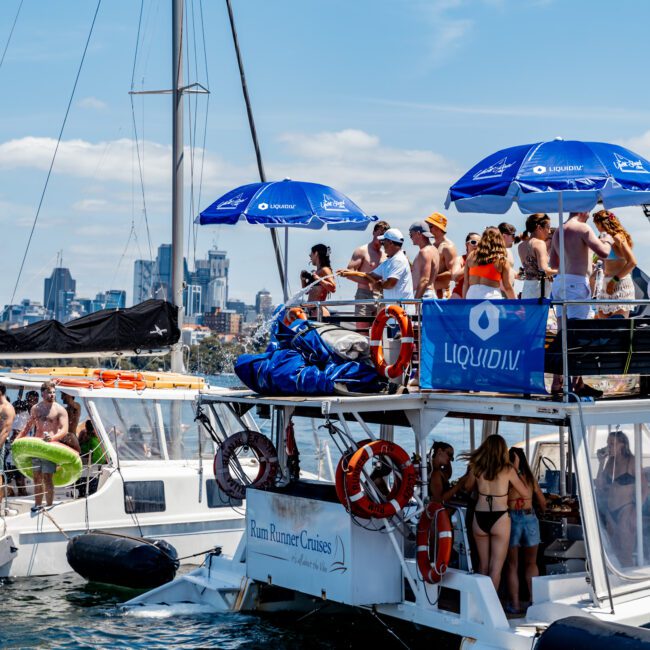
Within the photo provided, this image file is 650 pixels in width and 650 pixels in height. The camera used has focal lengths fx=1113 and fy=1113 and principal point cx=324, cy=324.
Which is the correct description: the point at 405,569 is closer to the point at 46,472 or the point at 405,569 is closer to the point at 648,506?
the point at 648,506

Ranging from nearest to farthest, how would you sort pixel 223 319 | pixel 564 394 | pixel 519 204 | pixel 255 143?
pixel 564 394, pixel 519 204, pixel 255 143, pixel 223 319

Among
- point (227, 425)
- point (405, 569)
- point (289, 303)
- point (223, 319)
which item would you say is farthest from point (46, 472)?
point (223, 319)

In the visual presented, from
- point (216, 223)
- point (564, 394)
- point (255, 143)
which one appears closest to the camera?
point (564, 394)

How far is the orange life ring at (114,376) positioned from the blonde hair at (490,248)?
8.44 meters

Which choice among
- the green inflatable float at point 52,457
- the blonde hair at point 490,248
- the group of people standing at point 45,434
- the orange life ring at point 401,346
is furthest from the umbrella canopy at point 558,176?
the group of people standing at point 45,434

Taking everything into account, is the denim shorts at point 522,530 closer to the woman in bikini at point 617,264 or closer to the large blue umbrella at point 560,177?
the large blue umbrella at point 560,177

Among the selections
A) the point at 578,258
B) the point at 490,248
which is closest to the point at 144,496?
the point at 490,248

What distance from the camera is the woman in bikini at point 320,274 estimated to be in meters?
14.3

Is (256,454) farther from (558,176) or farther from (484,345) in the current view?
(558,176)

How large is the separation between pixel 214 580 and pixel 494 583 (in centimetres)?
381

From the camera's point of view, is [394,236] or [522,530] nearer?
[522,530]

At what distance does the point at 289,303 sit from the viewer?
1282 cm

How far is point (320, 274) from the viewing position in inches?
565

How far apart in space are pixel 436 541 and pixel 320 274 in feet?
16.1
